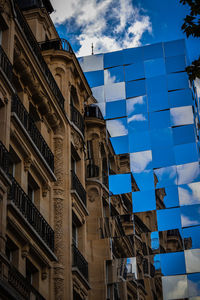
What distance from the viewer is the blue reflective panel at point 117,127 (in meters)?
32.8

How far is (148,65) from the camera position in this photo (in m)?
34.3

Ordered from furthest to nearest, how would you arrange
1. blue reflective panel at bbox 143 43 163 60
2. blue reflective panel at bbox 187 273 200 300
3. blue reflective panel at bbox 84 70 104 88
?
blue reflective panel at bbox 84 70 104 88
blue reflective panel at bbox 143 43 163 60
blue reflective panel at bbox 187 273 200 300

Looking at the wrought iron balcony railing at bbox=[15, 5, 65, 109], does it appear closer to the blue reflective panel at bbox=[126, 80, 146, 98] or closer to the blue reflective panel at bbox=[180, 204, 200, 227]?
the blue reflective panel at bbox=[126, 80, 146, 98]

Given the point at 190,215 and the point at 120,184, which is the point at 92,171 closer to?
the point at 120,184

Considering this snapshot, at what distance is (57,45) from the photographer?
1230 inches

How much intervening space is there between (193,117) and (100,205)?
621 centimetres

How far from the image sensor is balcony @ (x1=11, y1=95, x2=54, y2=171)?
79.0 feet

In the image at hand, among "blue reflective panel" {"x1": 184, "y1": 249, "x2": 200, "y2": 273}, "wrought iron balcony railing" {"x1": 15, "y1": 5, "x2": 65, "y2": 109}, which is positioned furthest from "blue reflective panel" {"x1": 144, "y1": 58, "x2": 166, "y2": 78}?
"blue reflective panel" {"x1": 184, "y1": 249, "x2": 200, "y2": 273}

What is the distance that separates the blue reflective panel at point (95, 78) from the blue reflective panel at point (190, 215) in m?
8.68

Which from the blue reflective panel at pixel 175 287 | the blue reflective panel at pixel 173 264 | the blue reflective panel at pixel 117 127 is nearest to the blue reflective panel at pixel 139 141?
the blue reflective panel at pixel 117 127

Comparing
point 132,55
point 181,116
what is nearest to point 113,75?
point 132,55

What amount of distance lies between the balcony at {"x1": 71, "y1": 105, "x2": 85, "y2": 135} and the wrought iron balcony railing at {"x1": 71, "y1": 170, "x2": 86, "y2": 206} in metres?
2.88

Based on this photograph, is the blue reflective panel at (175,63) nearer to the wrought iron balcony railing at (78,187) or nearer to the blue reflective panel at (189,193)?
the blue reflective panel at (189,193)

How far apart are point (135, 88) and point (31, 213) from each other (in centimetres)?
1263
